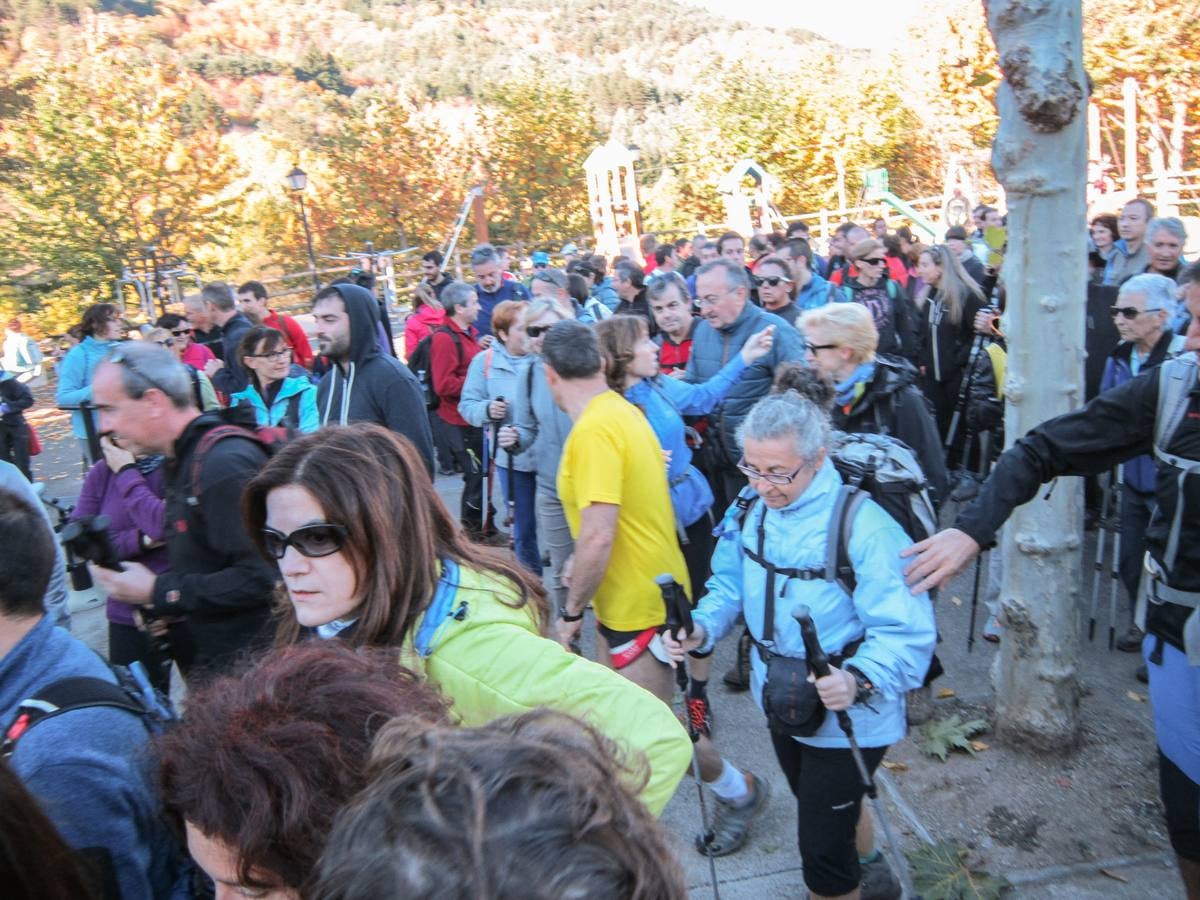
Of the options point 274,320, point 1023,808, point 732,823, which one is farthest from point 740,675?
point 274,320

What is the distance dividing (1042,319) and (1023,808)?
186 cm

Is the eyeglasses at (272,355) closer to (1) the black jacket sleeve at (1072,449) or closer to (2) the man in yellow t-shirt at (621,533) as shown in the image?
(2) the man in yellow t-shirt at (621,533)

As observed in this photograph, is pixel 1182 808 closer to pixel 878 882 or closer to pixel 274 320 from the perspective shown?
pixel 878 882

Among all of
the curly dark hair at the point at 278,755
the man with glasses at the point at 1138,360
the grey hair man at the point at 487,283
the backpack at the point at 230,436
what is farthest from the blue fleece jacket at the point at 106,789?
the grey hair man at the point at 487,283

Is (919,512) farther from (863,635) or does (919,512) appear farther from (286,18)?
(286,18)

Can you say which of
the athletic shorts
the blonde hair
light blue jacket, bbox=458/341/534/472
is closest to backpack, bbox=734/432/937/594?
the blonde hair

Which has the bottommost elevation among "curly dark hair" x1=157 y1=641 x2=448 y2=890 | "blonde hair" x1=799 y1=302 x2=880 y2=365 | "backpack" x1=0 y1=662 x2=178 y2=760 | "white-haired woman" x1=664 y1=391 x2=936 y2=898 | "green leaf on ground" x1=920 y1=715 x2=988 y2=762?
"green leaf on ground" x1=920 y1=715 x2=988 y2=762

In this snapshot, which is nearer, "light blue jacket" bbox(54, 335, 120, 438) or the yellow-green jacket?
the yellow-green jacket

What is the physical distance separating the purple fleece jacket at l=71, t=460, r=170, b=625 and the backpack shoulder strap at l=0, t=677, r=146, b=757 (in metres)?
1.74

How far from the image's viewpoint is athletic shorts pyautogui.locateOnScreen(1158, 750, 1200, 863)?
257cm

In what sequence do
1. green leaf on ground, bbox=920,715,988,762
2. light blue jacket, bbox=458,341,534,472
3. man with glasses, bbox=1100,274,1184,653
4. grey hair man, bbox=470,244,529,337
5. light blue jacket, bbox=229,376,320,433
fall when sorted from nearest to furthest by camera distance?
green leaf on ground, bbox=920,715,988,762 → man with glasses, bbox=1100,274,1184,653 → light blue jacket, bbox=229,376,320,433 → light blue jacket, bbox=458,341,534,472 → grey hair man, bbox=470,244,529,337

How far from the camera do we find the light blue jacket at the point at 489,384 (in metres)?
5.85

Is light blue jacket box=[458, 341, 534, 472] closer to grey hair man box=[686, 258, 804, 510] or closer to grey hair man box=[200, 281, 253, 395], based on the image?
grey hair man box=[686, 258, 804, 510]

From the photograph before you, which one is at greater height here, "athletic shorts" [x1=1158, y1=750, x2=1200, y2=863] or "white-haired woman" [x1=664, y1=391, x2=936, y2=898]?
"white-haired woman" [x1=664, y1=391, x2=936, y2=898]
